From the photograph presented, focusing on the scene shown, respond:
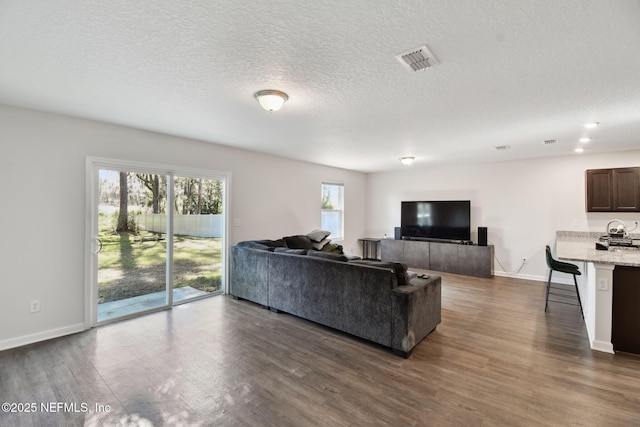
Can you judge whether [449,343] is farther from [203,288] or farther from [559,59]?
[203,288]

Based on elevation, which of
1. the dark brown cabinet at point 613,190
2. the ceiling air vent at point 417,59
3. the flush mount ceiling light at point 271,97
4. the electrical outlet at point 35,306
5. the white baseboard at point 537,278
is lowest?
the white baseboard at point 537,278

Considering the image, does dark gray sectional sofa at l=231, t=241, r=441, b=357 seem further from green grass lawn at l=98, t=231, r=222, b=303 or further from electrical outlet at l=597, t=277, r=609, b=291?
electrical outlet at l=597, t=277, r=609, b=291

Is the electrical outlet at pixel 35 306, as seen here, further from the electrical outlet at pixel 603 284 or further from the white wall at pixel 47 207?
the electrical outlet at pixel 603 284

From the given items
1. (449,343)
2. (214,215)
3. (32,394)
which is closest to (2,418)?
(32,394)

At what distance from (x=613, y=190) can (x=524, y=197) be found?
4.28ft

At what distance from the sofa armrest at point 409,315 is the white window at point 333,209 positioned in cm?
419

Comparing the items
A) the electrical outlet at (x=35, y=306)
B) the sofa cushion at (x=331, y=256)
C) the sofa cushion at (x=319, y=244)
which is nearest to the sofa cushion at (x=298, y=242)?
the sofa cushion at (x=319, y=244)

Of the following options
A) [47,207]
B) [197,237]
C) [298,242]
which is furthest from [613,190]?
[47,207]

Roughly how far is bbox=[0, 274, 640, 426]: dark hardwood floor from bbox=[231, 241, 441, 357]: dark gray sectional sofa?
0.58ft

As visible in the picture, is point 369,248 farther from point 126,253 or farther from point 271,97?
point 271,97

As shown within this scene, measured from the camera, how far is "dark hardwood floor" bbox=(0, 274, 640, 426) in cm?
194

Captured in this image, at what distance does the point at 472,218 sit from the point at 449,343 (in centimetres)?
434

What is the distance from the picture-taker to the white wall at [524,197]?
5.34m

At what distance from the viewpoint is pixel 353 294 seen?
3076 millimetres
